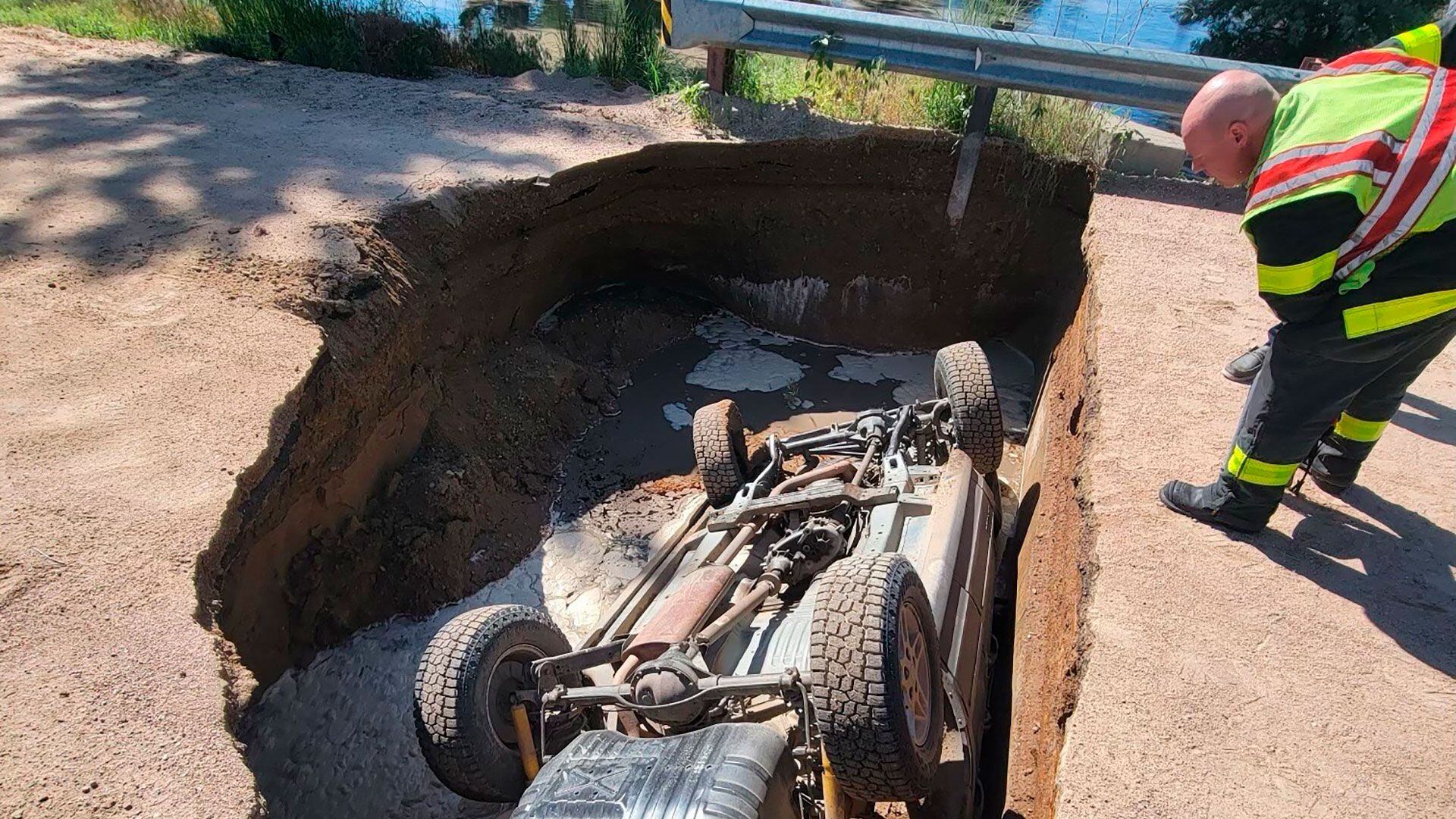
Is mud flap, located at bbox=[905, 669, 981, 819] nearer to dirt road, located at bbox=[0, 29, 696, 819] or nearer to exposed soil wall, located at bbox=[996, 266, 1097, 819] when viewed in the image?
exposed soil wall, located at bbox=[996, 266, 1097, 819]

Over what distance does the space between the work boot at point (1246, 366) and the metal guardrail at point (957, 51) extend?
9.48 ft

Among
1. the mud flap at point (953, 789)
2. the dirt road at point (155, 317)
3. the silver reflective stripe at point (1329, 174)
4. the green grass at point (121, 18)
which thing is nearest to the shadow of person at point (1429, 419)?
the silver reflective stripe at point (1329, 174)

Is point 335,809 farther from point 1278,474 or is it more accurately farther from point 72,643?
point 1278,474

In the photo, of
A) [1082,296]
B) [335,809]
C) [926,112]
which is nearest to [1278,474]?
[1082,296]

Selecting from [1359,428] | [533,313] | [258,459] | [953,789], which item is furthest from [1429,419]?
[533,313]

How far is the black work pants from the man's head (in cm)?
63

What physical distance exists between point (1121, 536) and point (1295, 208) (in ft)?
4.23

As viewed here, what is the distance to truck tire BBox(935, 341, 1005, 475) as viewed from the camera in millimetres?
4996

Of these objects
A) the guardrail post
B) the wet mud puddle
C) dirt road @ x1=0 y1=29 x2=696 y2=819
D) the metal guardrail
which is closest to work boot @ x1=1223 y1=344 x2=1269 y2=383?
the wet mud puddle

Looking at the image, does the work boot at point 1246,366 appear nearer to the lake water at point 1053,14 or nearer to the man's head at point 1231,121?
the man's head at point 1231,121

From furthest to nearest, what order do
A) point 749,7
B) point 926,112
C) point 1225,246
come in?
1. point 926,112
2. point 749,7
3. point 1225,246

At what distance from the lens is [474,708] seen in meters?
3.23

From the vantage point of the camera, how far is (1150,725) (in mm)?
2432

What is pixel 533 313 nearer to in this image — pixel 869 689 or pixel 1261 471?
pixel 869 689
